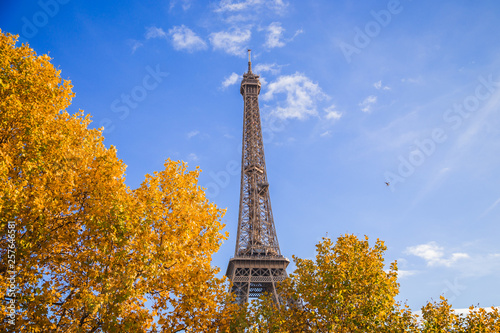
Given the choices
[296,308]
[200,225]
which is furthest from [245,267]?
[200,225]

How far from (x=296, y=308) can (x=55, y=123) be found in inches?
491

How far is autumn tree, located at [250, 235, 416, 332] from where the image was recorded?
1443 centimetres

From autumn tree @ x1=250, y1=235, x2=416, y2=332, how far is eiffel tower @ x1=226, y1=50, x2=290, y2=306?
31.9 m

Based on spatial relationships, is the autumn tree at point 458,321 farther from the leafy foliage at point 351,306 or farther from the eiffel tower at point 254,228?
the eiffel tower at point 254,228

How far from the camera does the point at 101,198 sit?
11898 mm

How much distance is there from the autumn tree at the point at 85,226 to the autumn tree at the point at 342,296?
3.77 meters

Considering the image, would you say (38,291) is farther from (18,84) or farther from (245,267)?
(245,267)

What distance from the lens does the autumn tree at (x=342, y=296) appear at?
14.4 meters

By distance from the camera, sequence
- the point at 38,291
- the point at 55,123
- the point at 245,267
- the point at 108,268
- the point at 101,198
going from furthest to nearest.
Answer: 1. the point at 245,267
2. the point at 55,123
3. the point at 101,198
4. the point at 108,268
5. the point at 38,291

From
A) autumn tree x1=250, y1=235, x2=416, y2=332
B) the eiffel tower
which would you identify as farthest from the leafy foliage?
the eiffel tower

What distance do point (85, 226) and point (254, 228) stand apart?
146 ft

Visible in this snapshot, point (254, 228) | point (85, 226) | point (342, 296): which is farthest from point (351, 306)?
point (254, 228)

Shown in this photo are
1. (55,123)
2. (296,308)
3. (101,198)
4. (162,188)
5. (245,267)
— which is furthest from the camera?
(245,267)

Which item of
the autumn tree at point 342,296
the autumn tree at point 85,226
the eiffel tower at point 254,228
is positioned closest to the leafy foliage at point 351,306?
the autumn tree at point 342,296
